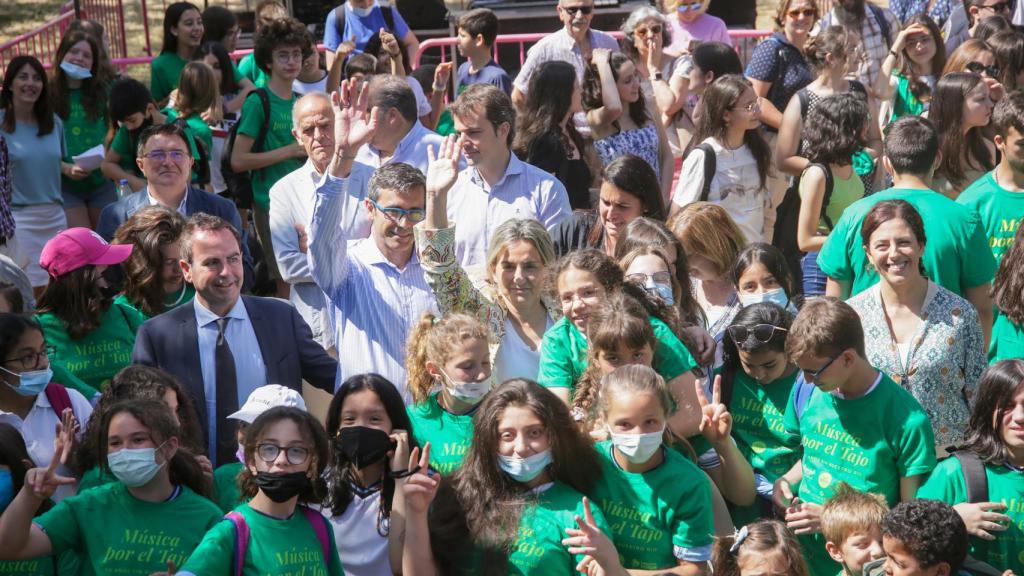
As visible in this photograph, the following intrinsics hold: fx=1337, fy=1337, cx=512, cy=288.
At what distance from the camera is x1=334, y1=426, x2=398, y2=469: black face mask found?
14.9ft

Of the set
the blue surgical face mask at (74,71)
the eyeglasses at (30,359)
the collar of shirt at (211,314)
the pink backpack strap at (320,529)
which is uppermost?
the blue surgical face mask at (74,71)

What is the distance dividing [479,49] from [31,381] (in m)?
5.03

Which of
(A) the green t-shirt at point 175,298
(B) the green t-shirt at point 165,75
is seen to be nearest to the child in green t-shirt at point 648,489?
(A) the green t-shirt at point 175,298

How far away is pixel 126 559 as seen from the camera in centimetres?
428

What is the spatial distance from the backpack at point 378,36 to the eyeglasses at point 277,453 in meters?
6.05

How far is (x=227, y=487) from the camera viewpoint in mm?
4723

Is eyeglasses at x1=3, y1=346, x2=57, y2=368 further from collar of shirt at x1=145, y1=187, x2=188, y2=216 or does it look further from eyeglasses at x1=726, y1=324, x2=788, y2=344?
eyeglasses at x1=726, y1=324, x2=788, y2=344

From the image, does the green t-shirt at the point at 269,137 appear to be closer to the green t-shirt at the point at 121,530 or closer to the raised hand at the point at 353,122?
the raised hand at the point at 353,122

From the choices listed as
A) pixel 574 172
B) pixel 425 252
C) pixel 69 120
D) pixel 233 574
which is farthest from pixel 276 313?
pixel 69 120

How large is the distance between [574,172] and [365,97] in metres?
1.93

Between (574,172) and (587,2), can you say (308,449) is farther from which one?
(587,2)

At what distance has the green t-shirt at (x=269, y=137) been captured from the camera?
26.6 feet

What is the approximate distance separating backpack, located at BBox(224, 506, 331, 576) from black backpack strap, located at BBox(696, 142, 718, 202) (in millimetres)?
3362

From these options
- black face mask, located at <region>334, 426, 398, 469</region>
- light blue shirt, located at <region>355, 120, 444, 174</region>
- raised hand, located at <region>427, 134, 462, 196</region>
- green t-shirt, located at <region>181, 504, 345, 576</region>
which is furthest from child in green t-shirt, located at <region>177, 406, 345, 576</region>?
light blue shirt, located at <region>355, 120, 444, 174</region>
